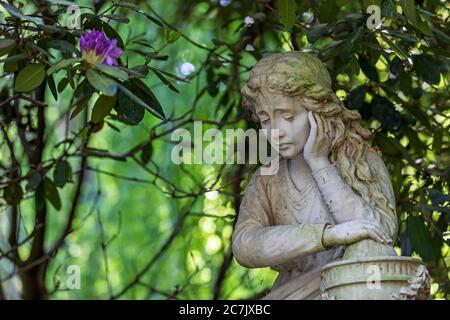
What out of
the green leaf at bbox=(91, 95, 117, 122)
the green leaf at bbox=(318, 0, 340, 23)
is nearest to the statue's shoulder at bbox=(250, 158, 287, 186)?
the green leaf at bbox=(91, 95, 117, 122)

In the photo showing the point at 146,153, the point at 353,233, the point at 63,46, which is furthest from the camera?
the point at 146,153

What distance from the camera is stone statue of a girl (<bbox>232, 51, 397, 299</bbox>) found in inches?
156

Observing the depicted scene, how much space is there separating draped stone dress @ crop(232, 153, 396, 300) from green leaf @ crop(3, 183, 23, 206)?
1.72 meters

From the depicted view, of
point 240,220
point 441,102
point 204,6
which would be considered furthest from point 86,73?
point 204,6

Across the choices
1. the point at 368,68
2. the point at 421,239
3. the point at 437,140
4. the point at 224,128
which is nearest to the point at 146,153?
the point at 224,128

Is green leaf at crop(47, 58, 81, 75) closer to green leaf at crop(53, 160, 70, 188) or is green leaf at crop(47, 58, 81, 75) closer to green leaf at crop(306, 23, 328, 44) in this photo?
green leaf at crop(306, 23, 328, 44)

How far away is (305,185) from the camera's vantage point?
13.9 feet

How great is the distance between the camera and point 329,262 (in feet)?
13.2

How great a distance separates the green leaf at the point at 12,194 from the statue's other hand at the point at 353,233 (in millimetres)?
2297

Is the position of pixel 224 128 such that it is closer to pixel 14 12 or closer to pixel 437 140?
pixel 437 140

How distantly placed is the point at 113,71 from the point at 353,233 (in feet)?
3.25

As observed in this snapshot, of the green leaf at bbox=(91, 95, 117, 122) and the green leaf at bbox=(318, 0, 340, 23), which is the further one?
the green leaf at bbox=(318, 0, 340, 23)
